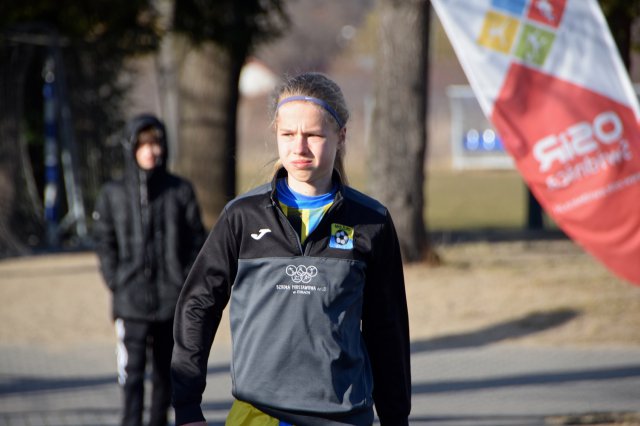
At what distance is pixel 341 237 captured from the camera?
320 cm

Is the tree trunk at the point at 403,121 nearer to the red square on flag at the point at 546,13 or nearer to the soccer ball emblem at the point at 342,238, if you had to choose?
the red square on flag at the point at 546,13

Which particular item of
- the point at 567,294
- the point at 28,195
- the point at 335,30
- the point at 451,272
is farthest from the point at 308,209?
the point at 335,30

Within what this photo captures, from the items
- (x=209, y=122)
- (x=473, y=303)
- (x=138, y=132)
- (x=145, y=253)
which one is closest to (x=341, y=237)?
(x=145, y=253)

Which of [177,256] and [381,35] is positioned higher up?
[381,35]

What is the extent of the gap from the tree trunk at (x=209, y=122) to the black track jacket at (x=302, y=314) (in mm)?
12725

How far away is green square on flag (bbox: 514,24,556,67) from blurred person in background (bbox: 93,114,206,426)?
78.3 inches

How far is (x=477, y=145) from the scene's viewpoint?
46.9 meters

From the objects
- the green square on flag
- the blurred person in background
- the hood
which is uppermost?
the green square on flag

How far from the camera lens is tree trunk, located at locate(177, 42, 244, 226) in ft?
52.4

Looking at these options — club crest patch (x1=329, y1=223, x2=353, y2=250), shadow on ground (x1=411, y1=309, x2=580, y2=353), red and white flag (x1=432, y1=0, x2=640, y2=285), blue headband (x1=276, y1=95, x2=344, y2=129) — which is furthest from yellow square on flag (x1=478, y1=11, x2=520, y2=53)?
shadow on ground (x1=411, y1=309, x2=580, y2=353)

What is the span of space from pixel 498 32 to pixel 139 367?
2668 mm

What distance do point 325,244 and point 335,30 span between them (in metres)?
97.6

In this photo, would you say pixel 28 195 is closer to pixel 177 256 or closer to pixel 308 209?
pixel 177 256

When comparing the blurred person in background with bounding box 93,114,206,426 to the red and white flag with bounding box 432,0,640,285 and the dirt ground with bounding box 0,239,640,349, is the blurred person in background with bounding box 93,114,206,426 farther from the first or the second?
the dirt ground with bounding box 0,239,640,349
